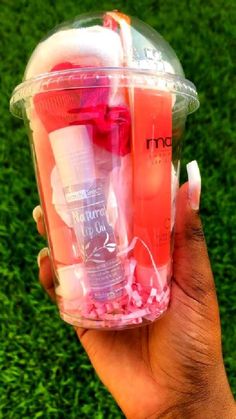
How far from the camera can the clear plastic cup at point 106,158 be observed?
2.52 feet

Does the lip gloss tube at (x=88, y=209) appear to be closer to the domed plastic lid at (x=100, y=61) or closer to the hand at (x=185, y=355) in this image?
A: the domed plastic lid at (x=100, y=61)

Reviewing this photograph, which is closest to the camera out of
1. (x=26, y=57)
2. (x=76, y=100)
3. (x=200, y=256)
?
(x=76, y=100)

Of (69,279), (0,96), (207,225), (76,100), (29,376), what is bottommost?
(29,376)

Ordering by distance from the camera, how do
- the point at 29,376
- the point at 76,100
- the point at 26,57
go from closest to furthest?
1. the point at 76,100
2. the point at 29,376
3. the point at 26,57

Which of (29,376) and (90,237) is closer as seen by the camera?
(90,237)

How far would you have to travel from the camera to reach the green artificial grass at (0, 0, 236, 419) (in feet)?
4.77

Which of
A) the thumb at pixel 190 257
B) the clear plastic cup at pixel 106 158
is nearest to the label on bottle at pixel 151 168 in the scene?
the clear plastic cup at pixel 106 158

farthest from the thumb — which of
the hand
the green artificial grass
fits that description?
the green artificial grass

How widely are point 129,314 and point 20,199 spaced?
0.77m

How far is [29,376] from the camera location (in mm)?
1457

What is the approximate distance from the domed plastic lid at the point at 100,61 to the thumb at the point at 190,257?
20 centimetres

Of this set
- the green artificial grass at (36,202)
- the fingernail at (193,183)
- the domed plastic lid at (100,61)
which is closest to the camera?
the domed plastic lid at (100,61)

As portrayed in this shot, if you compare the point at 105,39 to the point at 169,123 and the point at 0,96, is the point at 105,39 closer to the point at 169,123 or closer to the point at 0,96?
the point at 169,123

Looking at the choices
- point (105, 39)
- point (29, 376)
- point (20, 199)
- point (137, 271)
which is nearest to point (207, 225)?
point (20, 199)
